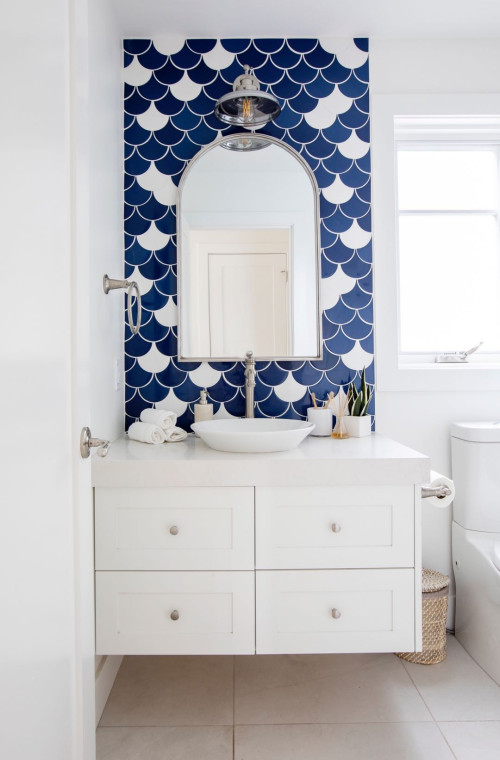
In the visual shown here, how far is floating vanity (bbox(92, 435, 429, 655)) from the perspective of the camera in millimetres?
1468

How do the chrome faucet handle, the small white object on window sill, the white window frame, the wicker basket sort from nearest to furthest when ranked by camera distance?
the chrome faucet handle, the wicker basket, the white window frame, the small white object on window sill

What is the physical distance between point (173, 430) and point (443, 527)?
3.77ft

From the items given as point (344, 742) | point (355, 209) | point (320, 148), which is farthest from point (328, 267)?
point (344, 742)

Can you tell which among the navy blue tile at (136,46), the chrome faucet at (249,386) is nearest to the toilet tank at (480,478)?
the chrome faucet at (249,386)

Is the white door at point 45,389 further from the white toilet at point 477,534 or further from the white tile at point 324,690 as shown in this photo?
the white toilet at point 477,534

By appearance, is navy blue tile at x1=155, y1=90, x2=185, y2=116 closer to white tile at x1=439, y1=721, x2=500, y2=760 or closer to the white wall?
the white wall

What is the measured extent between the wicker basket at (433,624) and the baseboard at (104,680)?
3.40 ft

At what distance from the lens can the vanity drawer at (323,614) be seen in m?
1.47

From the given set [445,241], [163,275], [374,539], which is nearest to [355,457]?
[374,539]

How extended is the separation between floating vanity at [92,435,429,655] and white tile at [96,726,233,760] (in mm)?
298

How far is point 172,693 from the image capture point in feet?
5.81

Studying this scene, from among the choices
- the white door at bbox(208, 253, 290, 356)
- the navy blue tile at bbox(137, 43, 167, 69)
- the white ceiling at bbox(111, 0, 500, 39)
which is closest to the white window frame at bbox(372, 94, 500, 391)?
the white ceiling at bbox(111, 0, 500, 39)

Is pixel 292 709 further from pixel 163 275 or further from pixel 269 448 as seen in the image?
pixel 163 275

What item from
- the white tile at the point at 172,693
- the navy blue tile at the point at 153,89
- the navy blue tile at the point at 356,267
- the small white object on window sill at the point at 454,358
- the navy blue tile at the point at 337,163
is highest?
the navy blue tile at the point at 153,89
